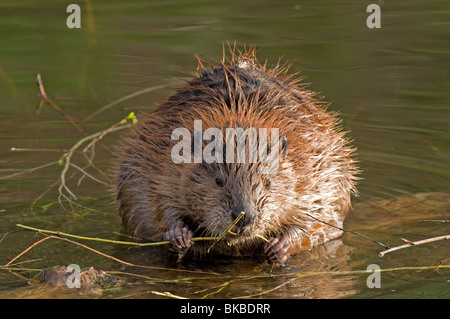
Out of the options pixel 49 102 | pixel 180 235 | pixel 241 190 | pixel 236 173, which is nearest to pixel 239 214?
pixel 241 190

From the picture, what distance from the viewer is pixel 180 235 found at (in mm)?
4992

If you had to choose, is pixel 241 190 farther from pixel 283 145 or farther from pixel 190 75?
pixel 190 75

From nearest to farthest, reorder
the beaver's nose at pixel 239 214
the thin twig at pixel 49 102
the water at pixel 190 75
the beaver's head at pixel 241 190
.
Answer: the beaver's nose at pixel 239 214 → the beaver's head at pixel 241 190 → the water at pixel 190 75 → the thin twig at pixel 49 102

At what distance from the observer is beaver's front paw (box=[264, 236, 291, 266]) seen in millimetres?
5035

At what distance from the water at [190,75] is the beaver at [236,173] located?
6.7 inches

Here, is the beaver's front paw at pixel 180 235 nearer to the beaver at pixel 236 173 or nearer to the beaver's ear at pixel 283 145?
the beaver at pixel 236 173

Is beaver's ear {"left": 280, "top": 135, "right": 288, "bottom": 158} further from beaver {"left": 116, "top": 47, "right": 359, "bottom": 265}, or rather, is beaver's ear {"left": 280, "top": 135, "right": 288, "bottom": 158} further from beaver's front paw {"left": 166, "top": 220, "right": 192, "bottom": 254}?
beaver's front paw {"left": 166, "top": 220, "right": 192, "bottom": 254}

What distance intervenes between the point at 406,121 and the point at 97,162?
2764 mm

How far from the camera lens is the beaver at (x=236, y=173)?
4711 mm

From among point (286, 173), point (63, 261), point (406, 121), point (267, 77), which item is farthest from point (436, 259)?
point (406, 121)

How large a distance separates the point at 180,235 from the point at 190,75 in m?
1.71

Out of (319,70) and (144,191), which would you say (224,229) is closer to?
(144,191)

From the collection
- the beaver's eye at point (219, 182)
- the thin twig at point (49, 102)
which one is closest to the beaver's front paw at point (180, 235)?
the beaver's eye at point (219, 182)

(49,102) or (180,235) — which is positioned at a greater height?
(49,102)
